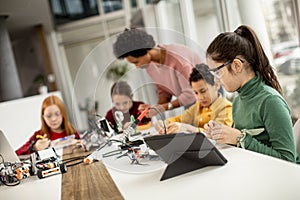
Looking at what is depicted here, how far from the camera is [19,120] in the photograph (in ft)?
12.7

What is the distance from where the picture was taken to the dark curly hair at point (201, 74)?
1531mm

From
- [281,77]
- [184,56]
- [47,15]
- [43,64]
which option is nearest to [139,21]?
[47,15]

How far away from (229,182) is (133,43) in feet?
2.96

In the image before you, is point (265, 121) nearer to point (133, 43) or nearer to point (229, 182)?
point (229, 182)

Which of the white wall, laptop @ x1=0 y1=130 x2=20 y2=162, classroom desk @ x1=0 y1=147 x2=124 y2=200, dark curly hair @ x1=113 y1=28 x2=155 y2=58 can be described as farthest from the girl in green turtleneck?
the white wall

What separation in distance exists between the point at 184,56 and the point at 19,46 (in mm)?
→ 7252

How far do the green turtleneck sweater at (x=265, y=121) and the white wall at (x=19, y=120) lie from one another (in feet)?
8.51

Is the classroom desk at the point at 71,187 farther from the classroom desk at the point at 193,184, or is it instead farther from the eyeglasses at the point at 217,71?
the eyeglasses at the point at 217,71

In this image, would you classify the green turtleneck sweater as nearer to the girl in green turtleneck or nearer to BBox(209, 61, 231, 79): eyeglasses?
the girl in green turtleneck

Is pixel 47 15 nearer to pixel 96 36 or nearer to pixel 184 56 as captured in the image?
pixel 96 36

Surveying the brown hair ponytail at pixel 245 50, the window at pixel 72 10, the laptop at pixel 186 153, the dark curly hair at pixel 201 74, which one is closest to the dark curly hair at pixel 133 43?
the dark curly hair at pixel 201 74

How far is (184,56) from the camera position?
1.77 metres

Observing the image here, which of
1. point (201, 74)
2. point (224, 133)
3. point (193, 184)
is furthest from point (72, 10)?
point (193, 184)

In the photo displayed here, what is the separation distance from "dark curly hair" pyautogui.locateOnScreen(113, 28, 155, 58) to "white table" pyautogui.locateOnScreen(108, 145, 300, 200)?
70 cm
